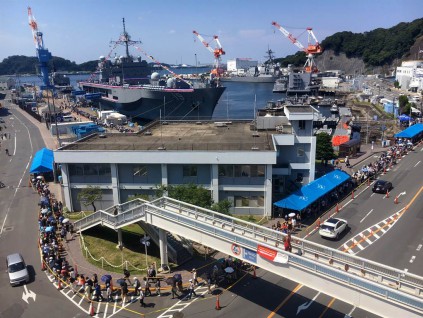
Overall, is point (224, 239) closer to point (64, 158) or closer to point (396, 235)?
point (396, 235)

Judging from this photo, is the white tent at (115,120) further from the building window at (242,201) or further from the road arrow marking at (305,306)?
the road arrow marking at (305,306)

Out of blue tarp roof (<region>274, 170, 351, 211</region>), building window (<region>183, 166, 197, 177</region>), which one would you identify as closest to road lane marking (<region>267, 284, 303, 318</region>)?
blue tarp roof (<region>274, 170, 351, 211</region>)

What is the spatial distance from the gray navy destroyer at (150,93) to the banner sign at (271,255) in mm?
53891

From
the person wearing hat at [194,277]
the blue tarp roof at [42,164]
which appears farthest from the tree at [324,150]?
the blue tarp roof at [42,164]

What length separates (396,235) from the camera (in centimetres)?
2977

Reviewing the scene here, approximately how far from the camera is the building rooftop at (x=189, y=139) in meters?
35.2

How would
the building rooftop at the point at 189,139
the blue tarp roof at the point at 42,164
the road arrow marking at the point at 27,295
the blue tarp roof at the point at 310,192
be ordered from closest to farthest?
the road arrow marking at the point at 27,295 → the blue tarp roof at the point at 310,192 → the building rooftop at the point at 189,139 → the blue tarp roof at the point at 42,164

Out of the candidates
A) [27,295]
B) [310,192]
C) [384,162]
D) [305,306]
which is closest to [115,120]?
[384,162]

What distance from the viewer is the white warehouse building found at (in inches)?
1315

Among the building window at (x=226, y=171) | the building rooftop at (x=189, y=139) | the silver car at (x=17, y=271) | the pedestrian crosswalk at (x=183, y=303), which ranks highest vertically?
the building rooftop at (x=189, y=139)

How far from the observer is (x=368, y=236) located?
2958 cm


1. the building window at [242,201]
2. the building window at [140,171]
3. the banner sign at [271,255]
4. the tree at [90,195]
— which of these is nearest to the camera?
the banner sign at [271,255]

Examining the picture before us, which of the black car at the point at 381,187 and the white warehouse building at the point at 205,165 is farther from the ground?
the white warehouse building at the point at 205,165

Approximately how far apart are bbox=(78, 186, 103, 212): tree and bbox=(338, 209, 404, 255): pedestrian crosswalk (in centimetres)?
2160
